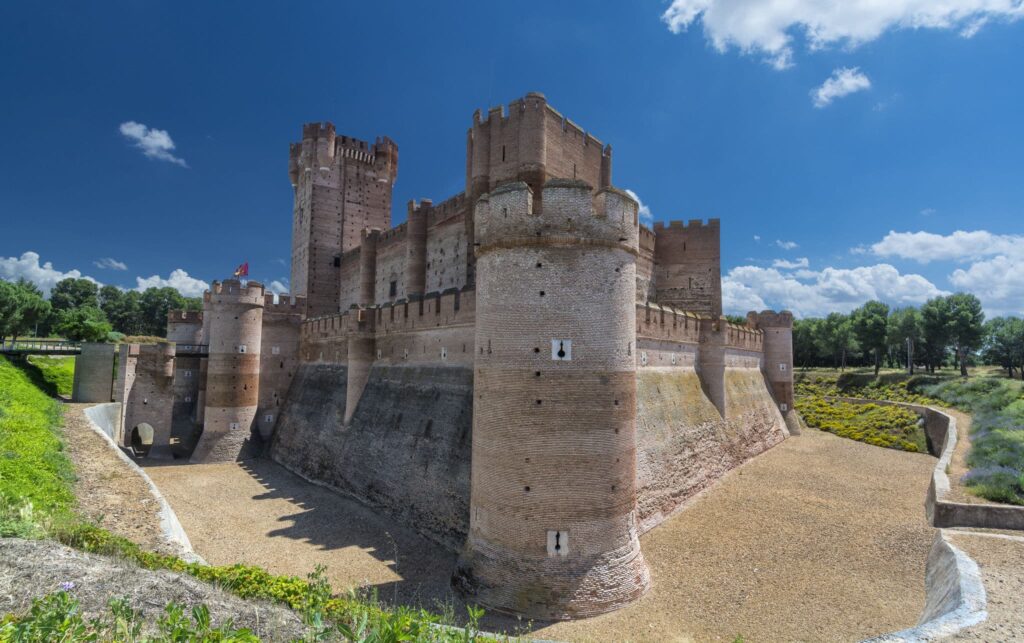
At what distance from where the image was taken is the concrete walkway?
1008cm

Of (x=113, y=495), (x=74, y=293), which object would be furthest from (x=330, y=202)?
(x=74, y=293)

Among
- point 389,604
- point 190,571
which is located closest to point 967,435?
point 389,604

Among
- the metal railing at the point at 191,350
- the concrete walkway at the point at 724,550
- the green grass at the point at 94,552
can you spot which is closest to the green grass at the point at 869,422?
the concrete walkway at the point at 724,550

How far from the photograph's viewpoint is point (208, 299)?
27969 mm

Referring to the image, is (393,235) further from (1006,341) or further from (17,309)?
(1006,341)

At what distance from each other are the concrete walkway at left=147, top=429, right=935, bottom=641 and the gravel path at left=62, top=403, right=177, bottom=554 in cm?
284

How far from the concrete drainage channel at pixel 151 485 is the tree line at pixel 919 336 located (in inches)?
2126

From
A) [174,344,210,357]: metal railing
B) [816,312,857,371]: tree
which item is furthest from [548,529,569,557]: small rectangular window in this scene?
[816,312,857,371]: tree

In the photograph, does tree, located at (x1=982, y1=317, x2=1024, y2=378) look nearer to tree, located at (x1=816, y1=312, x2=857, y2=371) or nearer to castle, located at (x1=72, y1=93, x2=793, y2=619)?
tree, located at (x1=816, y1=312, x2=857, y2=371)

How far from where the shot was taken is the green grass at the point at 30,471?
714 centimetres

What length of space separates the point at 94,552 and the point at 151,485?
626 centimetres

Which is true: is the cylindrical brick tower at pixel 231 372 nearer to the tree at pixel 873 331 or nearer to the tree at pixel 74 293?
the tree at pixel 873 331

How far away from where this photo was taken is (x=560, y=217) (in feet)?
36.9

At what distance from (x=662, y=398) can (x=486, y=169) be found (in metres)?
11.2
